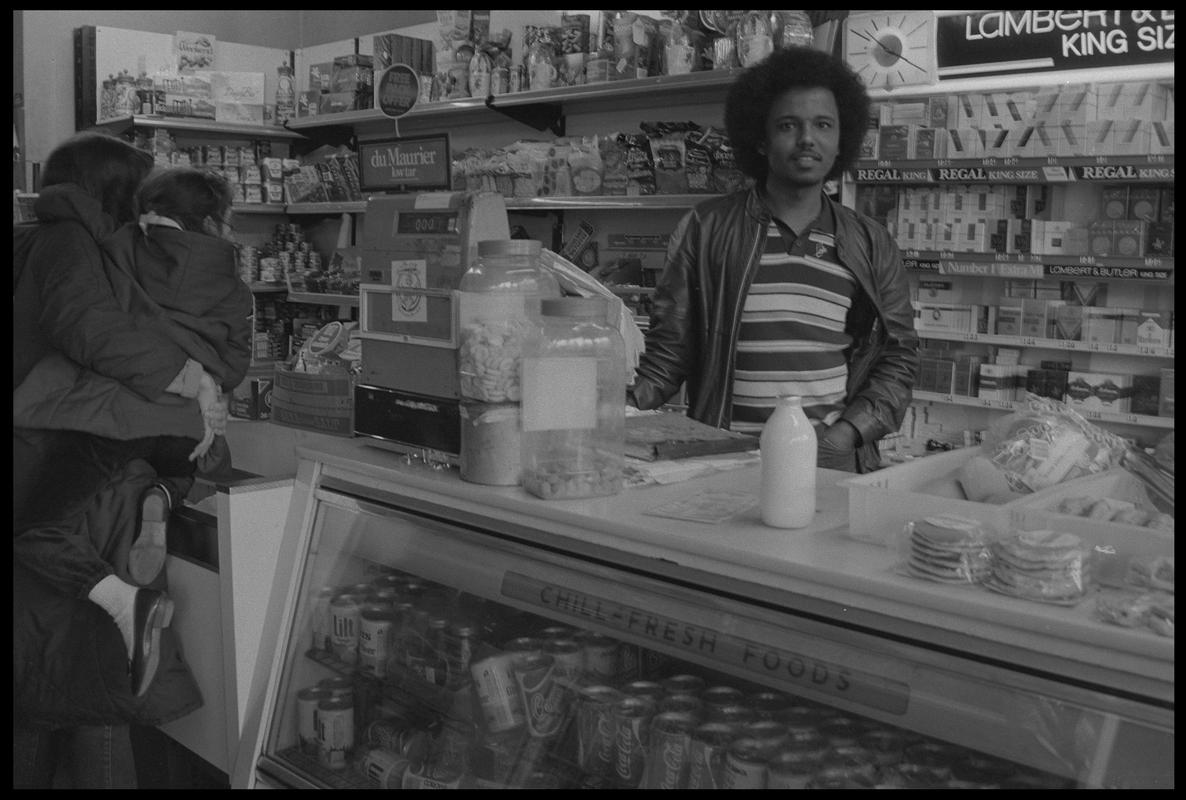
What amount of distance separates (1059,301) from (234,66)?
5.84m

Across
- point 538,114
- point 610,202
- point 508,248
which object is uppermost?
point 538,114

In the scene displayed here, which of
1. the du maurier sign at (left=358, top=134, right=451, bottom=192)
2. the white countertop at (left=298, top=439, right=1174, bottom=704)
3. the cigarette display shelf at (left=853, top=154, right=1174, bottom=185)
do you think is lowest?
the white countertop at (left=298, top=439, right=1174, bottom=704)

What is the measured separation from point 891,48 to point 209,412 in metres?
2.83

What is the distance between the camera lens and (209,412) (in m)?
3.16

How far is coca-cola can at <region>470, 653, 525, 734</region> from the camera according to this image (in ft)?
6.50

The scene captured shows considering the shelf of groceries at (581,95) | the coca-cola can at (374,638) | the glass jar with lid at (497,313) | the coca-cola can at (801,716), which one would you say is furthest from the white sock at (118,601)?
the shelf of groceries at (581,95)

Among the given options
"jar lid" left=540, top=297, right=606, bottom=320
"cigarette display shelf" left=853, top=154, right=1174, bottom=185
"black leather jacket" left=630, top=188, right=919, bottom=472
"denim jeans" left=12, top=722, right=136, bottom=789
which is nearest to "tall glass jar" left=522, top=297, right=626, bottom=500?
"jar lid" left=540, top=297, right=606, bottom=320

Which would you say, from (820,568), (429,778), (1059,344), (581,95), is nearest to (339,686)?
(429,778)

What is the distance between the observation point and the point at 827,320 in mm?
3012

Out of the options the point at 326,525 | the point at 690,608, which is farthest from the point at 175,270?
the point at 690,608

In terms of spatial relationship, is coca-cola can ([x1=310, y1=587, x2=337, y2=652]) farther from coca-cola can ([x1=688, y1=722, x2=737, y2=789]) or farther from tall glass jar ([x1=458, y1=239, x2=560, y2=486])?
coca-cola can ([x1=688, y1=722, x2=737, y2=789])

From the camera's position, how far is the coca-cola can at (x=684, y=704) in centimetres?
180

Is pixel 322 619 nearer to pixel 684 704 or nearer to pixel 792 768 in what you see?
pixel 684 704

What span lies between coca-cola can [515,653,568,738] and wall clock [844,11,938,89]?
3136 mm
